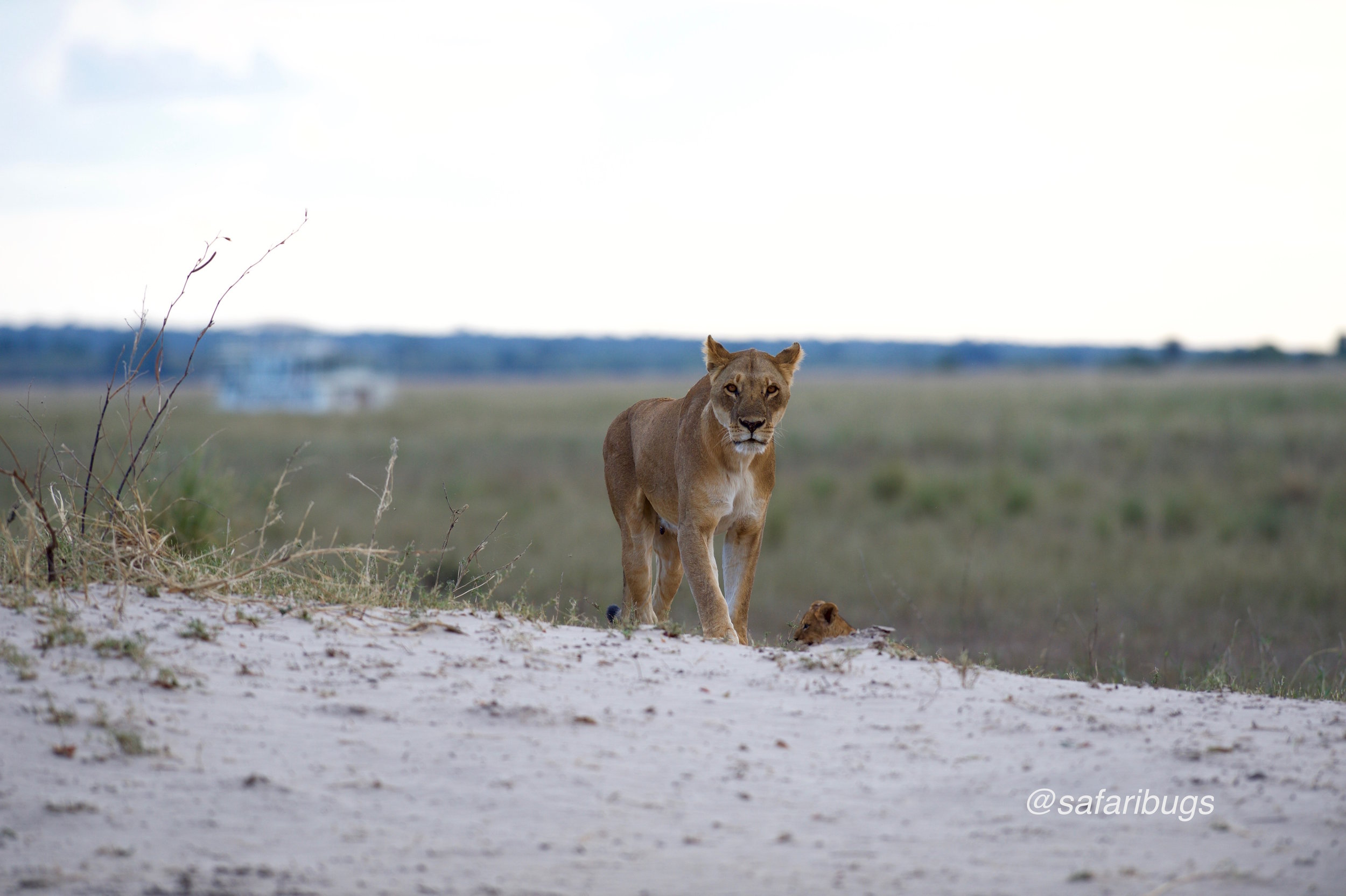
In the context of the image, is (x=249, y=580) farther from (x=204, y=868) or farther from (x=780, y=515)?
(x=780, y=515)

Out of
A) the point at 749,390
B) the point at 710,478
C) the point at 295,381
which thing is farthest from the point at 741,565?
the point at 295,381

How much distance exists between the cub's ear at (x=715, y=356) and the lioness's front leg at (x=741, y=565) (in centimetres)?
85

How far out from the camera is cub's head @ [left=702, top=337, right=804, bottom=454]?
19.3 ft

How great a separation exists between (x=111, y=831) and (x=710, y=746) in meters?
1.87

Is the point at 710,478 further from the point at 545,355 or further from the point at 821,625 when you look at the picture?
the point at 545,355

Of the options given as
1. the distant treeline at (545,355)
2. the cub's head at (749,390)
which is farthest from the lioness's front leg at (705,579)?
the distant treeline at (545,355)

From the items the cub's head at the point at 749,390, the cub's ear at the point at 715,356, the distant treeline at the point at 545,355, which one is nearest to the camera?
the cub's head at the point at 749,390

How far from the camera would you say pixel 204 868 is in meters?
3.16

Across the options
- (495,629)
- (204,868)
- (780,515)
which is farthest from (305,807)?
(780,515)

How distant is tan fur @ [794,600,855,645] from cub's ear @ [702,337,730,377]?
1.38 metres

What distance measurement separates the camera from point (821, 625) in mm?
5996

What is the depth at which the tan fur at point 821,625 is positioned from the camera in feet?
19.5

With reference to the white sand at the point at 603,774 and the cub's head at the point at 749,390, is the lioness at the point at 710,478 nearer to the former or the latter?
the cub's head at the point at 749,390

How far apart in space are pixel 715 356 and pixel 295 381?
63873 millimetres
